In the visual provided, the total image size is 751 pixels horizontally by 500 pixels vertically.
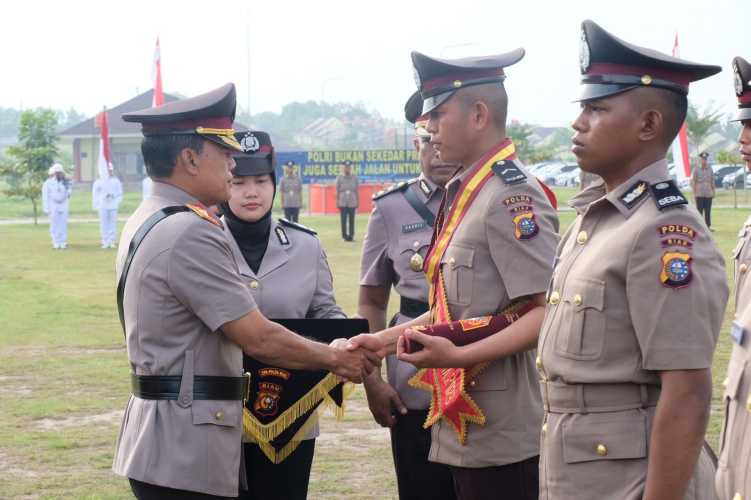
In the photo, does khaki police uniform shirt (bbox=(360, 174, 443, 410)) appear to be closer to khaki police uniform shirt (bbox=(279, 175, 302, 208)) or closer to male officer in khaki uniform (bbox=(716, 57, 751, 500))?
male officer in khaki uniform (bbox=(716, 57, 751, 500))

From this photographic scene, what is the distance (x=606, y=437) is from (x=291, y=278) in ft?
6.69

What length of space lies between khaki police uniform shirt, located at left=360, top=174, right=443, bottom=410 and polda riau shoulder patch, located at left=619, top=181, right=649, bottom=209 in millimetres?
1726

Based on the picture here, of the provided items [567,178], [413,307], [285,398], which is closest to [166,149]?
[285,398]

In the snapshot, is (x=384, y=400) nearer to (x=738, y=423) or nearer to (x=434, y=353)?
(x=434, y=353)

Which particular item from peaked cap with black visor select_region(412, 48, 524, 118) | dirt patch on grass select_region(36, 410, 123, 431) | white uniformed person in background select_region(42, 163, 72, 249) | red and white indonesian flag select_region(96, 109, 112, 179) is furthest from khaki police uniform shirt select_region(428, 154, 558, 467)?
red and white indonesian flag select_region(96, 109, 112, 179)

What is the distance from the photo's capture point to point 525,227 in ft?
12.2

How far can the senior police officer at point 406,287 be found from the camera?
180 inches

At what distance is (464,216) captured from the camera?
12.8 feet

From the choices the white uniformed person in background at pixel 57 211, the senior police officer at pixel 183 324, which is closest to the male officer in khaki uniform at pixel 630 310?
the senior police officer at pixel 183 324

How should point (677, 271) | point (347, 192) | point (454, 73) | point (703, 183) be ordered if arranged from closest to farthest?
1. point (677, 271)
2. point (454, 73)
3. point (347, 192)
4. point (703, 183)

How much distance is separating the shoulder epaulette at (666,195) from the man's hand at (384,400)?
74.0 inches

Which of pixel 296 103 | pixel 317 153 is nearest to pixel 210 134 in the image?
pixel 317 153

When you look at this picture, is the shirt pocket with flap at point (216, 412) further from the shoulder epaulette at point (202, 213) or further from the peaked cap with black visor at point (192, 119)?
the peaked cap with black visor at point (192, 119)

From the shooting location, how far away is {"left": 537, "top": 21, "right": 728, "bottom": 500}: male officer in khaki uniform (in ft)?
9.12
